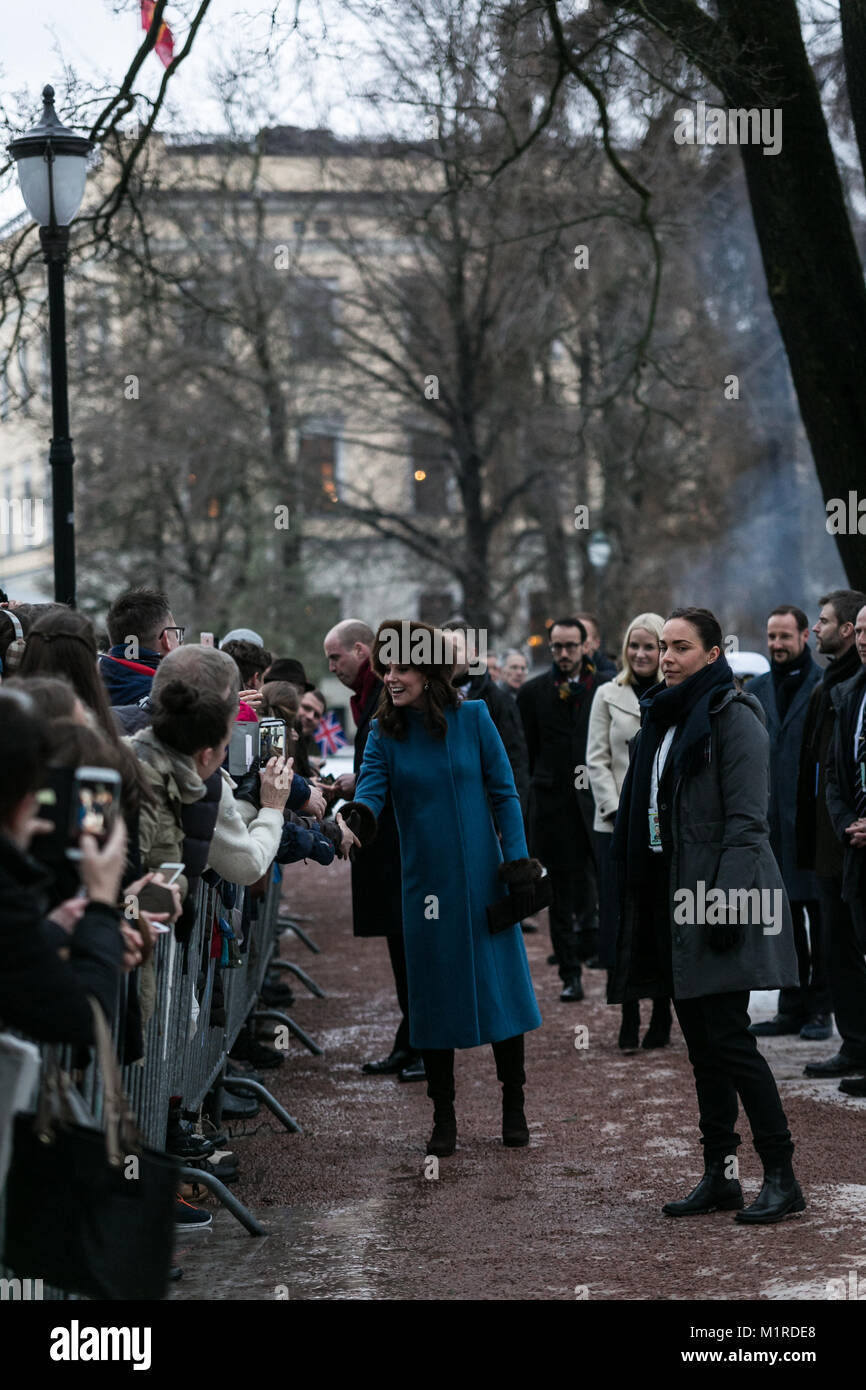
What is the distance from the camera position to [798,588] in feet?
119

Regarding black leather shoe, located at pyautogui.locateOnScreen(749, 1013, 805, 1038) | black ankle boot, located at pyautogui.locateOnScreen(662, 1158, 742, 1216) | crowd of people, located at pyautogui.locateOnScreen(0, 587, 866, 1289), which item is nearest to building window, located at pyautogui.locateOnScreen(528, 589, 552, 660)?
crowd of people, located at pyautogui.locateOnScreen(0, 587, 866, 1289)

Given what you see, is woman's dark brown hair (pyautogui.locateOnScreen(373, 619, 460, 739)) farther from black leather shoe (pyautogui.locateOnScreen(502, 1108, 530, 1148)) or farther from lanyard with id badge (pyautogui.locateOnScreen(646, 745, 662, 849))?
black leather shoe (pyautogui.locateOnScreen(502, 1108, 530, 1148))

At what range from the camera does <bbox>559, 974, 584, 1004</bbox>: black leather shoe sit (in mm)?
11188

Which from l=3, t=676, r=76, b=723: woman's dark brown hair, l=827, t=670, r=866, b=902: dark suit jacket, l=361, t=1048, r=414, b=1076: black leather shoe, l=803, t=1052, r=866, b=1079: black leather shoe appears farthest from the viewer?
l=361, t=1048, r=414, b=1076: black leather shoe

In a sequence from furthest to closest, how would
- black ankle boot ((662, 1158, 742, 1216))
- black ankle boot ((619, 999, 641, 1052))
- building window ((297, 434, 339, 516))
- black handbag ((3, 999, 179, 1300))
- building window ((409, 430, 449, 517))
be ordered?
building window ((297, 434, 339, 516)) < building window ((409, 430, 449, 517)) < black ankle boot ((619, 999, 641, 1052)) < black ankle boot ((662, 1158, 742, 1216)) < black handbag ((3, 999, 179, 1300))

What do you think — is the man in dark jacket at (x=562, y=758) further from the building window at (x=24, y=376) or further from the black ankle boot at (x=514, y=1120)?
the black ankle boot at (x=514, y=1120)

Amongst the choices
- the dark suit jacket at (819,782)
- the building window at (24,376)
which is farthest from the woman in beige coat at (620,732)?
the building window at (24,376)

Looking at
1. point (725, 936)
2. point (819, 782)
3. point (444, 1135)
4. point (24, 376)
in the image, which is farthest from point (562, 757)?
point (725, 936)

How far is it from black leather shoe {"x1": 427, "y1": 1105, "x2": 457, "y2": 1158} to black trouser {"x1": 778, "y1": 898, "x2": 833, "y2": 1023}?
2.95 metres

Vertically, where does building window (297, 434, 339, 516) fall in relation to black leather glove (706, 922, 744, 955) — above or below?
above

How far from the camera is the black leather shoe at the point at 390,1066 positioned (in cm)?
917

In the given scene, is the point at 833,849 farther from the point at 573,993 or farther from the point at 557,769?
the point at 557,769

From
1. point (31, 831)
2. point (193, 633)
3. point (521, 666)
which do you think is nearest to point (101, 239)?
point (521, 666)

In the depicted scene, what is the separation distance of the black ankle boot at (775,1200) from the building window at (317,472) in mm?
26009
